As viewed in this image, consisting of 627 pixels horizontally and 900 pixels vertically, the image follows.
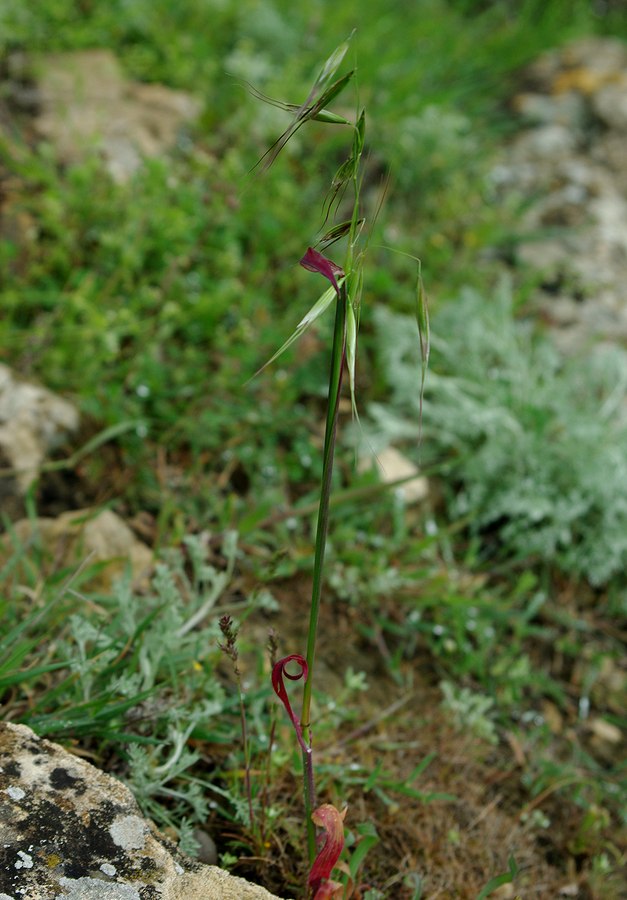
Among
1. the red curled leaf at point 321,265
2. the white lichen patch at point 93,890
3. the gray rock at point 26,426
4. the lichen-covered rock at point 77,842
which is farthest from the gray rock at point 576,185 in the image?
the white lichen patch at point 93,890

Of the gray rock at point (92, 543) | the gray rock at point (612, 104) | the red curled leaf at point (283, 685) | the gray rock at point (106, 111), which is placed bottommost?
the gray rock at point (92, 543)

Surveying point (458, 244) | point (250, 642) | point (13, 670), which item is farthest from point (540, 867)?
point (458, 244)

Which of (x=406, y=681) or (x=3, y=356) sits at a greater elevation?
(x=3, y=356)

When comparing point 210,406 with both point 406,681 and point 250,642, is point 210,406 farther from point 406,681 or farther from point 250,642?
point 406,681

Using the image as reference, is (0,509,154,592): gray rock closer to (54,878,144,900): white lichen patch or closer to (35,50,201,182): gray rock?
(54,878,144,900): white lichen patch

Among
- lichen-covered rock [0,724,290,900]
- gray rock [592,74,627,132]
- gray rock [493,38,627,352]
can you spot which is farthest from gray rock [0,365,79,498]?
gray rock [592,74,627,132]

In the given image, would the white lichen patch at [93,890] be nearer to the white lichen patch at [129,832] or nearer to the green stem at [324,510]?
the white lichen patch at [129,832]
